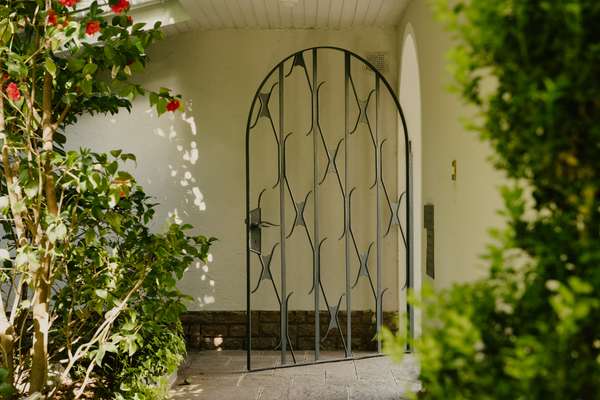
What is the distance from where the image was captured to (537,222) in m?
1.26

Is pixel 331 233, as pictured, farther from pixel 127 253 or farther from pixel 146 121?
pixel 127 253

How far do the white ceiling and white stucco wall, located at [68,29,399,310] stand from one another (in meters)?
0.13

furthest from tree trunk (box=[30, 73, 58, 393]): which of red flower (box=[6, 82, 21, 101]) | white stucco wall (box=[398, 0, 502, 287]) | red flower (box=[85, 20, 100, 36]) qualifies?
white stucco wall (box=[398, 0, 502, 287])

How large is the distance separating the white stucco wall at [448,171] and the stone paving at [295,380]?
68 cm

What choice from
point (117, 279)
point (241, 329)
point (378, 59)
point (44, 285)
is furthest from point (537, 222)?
point (241, 329)

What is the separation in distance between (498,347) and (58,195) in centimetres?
252

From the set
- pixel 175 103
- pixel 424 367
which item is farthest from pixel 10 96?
pixel 424 367

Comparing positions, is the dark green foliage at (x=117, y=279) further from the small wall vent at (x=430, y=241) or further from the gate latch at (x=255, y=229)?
the small wall vent at (x=430, y=241)

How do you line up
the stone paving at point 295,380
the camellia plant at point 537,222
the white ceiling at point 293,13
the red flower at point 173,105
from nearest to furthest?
the camellia plant at point 537,222
the red flower at point 173,105
the stone paving at point 295,380
the white ceiling at point 293,13

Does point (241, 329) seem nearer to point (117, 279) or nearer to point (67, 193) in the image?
point (117, 279)

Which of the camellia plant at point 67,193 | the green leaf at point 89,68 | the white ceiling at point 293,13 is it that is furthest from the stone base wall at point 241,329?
the green leaf at point 89,68

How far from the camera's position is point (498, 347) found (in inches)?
49.2

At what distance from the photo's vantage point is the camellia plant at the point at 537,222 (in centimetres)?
112

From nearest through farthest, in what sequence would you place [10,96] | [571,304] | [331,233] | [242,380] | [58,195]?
[571,304] < [10,96] < [58,195] < [242,380] < [331,233]
